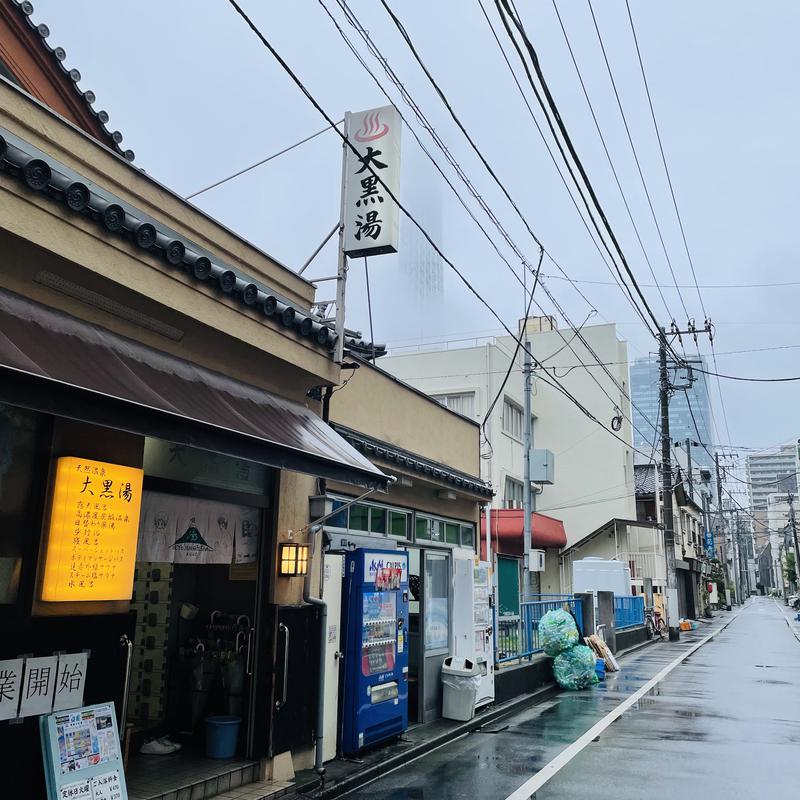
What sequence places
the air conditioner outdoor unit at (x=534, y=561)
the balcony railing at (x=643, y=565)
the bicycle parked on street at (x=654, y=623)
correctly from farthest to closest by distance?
1. the balcony railing at (x=643, y=565)
2. the bicycle parked on street at (x=654, y=623)
3. the air conditioner outdoor unit at (x=534, y=561)

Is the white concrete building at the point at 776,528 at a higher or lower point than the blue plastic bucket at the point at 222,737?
higher

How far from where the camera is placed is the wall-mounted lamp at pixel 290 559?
804 centimetres

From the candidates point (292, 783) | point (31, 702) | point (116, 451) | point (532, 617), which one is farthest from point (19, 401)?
point (532, 617)

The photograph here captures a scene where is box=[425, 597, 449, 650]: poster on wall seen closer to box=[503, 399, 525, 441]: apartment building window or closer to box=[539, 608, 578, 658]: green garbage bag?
box=[539, 608, 578, 658]: green garbage bag

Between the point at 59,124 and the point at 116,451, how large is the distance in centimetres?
287

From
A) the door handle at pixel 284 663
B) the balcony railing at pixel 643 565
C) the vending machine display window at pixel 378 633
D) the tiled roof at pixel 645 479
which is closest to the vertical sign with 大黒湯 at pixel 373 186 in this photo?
the vending machine display window at pixel 378 633

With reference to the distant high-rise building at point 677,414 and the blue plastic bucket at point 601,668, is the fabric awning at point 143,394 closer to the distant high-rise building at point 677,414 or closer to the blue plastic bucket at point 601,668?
the blue plastic bucket at point 601,668

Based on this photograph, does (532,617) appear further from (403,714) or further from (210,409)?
(210,409)

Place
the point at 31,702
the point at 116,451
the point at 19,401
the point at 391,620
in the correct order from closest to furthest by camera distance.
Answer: the point at 19,401, the point at 31,702, the point at 116,451, the point at 391,620

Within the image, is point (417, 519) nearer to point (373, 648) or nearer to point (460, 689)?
point (460, 689)

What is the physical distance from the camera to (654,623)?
2956cm

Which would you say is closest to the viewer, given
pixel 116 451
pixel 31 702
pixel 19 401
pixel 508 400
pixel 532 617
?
pixel 19 401

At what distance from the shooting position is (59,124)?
6.22 metres

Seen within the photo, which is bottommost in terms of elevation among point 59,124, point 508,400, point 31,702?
point 31,702
